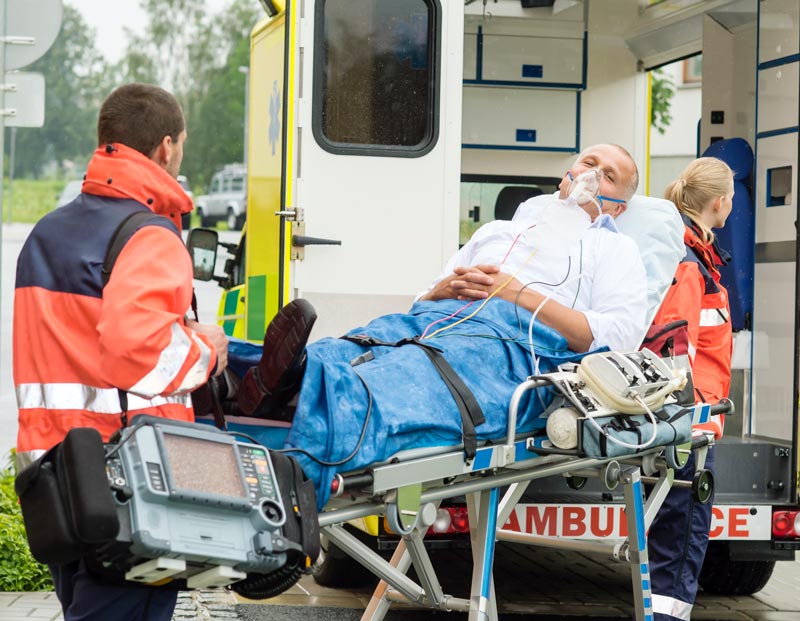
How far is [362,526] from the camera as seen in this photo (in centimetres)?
499

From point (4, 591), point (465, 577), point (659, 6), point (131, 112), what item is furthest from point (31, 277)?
point (659, 6)

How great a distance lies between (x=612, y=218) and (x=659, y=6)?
3.68m

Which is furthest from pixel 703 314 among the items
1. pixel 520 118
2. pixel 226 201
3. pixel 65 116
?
pixel 65 116

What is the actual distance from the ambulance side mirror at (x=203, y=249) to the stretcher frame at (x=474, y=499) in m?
2.70

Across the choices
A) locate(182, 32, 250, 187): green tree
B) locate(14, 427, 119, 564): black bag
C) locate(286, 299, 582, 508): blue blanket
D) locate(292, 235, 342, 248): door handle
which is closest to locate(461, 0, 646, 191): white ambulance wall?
locate(292, 235, 342, 248): door handle

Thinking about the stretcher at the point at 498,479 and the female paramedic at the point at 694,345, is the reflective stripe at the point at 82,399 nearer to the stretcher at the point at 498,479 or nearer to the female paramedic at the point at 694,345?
the stretcher at the point at 498,479

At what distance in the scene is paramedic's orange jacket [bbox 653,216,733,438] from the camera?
477 cm

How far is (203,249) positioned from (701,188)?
268cm

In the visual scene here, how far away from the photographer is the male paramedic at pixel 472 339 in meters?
3.32

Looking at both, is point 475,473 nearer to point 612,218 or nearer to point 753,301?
point 612,218

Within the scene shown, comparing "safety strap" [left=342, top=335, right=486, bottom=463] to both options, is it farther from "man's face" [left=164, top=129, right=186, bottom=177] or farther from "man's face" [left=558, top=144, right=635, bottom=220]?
"man's face" [left=558, top=144, right=635, bottom=220]

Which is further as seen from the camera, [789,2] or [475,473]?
[789,2]

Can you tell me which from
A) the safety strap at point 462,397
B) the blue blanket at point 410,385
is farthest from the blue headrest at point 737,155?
the safety strap at point 462,397

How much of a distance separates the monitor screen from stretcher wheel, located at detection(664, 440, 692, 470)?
5.49 feet
